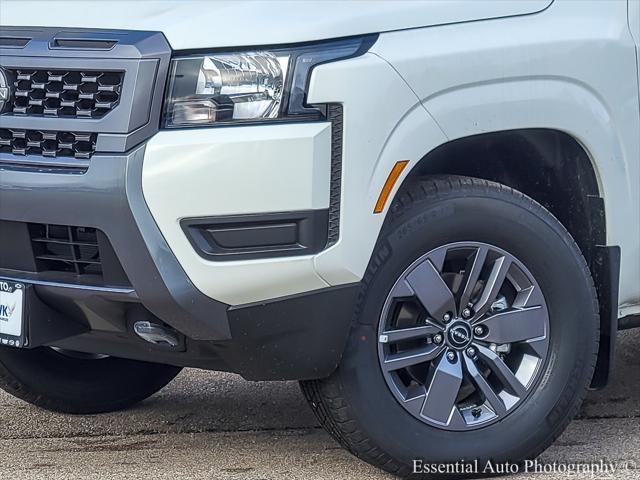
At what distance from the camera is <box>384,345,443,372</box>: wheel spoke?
145 inches

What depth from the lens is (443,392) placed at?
3748 mm

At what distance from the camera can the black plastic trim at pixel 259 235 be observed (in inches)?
132

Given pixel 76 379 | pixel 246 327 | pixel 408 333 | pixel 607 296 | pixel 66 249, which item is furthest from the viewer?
pixel 76 379

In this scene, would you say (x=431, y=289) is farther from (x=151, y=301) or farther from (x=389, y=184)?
(x=151, y=301)

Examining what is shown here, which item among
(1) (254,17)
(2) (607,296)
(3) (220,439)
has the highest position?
(1) (254,17)

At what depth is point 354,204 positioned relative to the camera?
342 cm

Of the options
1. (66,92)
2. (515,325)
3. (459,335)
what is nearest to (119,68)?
(66,92)

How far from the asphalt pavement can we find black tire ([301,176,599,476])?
0.21 meters

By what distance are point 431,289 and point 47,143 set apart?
119cm

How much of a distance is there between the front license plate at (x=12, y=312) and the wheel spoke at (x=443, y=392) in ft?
3.98

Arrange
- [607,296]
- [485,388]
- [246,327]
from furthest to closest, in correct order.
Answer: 1. [607,296]
2. [485,388]
3. [246,327]

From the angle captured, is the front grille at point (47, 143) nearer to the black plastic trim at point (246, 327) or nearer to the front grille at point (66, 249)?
the front grille at point (66, 249)

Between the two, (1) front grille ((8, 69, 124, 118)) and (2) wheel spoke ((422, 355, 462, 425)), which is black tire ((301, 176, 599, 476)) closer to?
(2) wheel spoke ((422, 355, 462, 425))

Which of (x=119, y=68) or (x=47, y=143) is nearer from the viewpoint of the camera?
(x=119, y=68)
